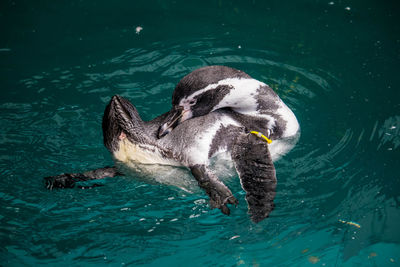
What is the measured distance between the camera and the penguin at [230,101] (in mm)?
2146

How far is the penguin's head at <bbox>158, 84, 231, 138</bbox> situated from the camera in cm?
213

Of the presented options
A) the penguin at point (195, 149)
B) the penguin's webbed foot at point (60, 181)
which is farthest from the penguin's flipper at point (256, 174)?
the penguin's webbed foot at point (60, 181)

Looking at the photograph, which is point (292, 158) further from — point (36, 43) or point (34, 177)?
point (36, 43)

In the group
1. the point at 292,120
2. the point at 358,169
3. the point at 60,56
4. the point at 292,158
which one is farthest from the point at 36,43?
the point at 358,169

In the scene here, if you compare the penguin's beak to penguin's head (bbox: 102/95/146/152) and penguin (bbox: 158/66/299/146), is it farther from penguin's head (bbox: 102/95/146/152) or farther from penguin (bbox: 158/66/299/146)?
penguin's head (bbox: 102/95/146/152)

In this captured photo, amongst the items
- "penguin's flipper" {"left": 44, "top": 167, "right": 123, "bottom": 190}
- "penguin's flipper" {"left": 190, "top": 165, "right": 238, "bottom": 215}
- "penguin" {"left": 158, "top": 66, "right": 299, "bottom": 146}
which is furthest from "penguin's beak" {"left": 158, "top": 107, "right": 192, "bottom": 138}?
"penguin's flipper" {"left": 44, "top": 167, "right": 123, "bottom": 190}

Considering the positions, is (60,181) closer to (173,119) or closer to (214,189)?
(173,119)

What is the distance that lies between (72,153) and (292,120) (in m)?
2.04

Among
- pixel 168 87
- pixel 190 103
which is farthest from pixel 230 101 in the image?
pixel 168 87

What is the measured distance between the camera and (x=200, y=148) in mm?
2201

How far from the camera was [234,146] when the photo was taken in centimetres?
224

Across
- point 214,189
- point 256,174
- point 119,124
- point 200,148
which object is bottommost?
point 214,189

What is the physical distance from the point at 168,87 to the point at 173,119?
1032 millimetres

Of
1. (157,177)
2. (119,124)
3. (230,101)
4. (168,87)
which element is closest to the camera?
(119,124)
